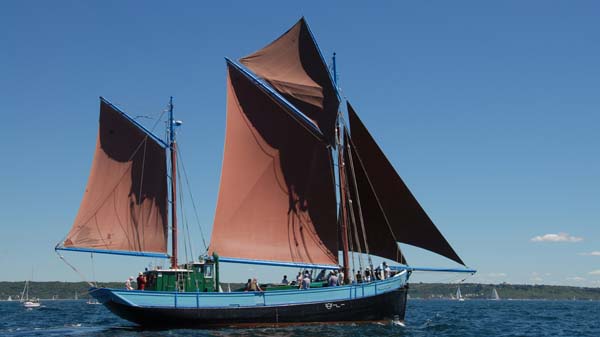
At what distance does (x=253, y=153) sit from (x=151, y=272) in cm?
1021

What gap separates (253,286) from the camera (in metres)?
44.9

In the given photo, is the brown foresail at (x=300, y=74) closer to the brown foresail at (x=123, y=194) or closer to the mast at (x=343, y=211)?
the mast at (x=343, y=211)

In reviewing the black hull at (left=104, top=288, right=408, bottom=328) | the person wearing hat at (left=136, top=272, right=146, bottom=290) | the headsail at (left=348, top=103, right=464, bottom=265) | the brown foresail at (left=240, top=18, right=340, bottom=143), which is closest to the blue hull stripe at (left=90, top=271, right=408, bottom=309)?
the black hull at (left=104, top=288, right=408, bottom=328)

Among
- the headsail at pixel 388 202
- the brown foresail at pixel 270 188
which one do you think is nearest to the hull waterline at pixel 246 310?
the brown foresail at pixel 270 188

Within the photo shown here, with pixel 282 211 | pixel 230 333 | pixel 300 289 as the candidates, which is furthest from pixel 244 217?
pixel 230 333

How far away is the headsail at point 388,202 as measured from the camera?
47406 mm

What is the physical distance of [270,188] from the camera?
156 ft

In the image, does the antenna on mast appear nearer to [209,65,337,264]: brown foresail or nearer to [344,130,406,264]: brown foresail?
[209,65,337,264]: brown foresail

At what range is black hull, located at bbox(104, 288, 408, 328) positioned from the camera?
42.8 m

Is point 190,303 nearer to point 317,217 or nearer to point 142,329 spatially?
point 142,329

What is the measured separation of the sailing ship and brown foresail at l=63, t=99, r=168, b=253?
67 millimetres

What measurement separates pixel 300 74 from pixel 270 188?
8574mm

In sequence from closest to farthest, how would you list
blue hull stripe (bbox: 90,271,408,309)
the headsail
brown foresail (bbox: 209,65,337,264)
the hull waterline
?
1. blue hull stripe (bbox: 90,271,408,309)
2. the hull waterline
3. brown foresail (bbox: 209,65,337,264)
4. the headsail

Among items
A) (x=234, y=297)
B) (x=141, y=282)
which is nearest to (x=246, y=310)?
(x=234, y=297)
